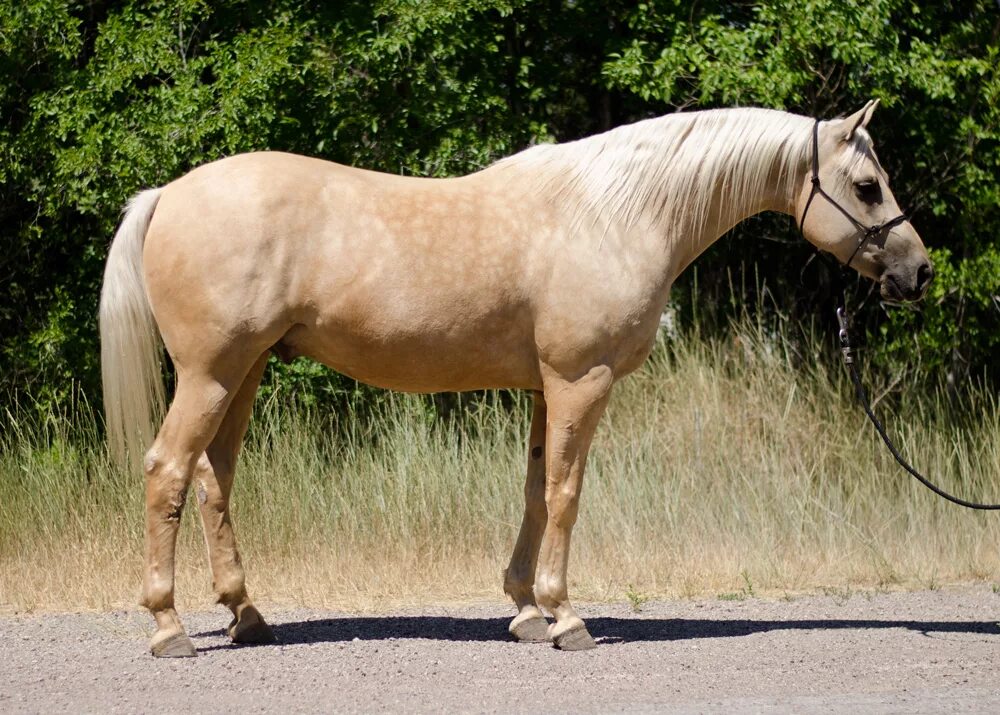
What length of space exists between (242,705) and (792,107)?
7349 millimetres

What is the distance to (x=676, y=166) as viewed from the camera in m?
Result: 5.37

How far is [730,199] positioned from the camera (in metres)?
5.46

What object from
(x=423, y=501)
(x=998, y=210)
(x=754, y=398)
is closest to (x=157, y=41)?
(x=423, y=501)

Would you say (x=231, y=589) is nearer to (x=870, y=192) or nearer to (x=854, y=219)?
(x=854, y=219)

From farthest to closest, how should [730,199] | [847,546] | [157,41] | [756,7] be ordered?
[756,7] < [157,41] < [847,546] < [730,199]

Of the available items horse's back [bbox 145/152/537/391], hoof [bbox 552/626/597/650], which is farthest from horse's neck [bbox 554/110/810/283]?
hoof [bbox 552/626/597/650]

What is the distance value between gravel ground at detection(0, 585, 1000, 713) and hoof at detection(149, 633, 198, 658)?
5 centimetres

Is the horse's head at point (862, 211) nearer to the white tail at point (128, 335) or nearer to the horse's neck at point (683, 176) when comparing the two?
the horse's neck at point (683, 176)

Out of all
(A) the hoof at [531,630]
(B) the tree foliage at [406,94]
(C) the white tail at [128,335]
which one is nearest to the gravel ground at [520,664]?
(A) the hoof at [531,630]

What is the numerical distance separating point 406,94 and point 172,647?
540 cm

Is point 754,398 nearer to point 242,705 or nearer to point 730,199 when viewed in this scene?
point 730,199

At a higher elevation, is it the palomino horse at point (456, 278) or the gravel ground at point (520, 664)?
the palomino horse at point (456, 278)

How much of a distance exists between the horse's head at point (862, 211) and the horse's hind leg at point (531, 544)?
1592 mm

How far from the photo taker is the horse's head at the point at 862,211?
535 cm
